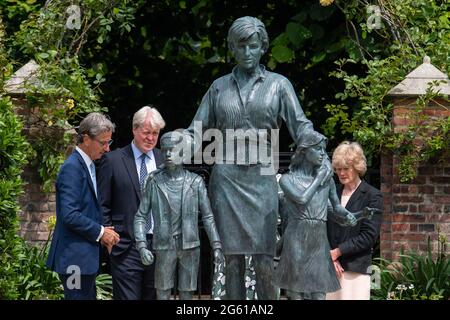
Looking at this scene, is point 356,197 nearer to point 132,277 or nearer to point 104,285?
point 132,277

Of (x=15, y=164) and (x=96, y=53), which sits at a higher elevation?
(x=96, y=53)

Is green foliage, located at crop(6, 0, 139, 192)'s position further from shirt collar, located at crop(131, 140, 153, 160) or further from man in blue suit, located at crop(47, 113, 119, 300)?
man in blue suit, located at crop(47, 113, 119, 300)

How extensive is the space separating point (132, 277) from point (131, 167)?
751 millimetres

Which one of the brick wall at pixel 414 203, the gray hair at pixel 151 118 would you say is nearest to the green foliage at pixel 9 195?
the gray hair at pixel 151 118

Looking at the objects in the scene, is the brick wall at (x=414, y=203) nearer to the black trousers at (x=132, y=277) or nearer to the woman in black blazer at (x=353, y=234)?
the woman in black blazer at (x=353, y=234)

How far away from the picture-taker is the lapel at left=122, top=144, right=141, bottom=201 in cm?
856

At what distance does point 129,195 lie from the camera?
8.53 meters

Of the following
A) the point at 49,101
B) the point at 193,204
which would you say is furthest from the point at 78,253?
the point at 49,101

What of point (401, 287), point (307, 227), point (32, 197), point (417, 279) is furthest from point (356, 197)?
point (32, 197)

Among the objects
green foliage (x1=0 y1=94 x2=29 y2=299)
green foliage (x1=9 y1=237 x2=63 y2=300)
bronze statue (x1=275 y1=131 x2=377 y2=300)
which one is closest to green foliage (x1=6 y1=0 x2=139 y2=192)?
green foliage (x1=9 y1=237 x2=63 y2=300)

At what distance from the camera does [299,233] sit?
7488 mm
